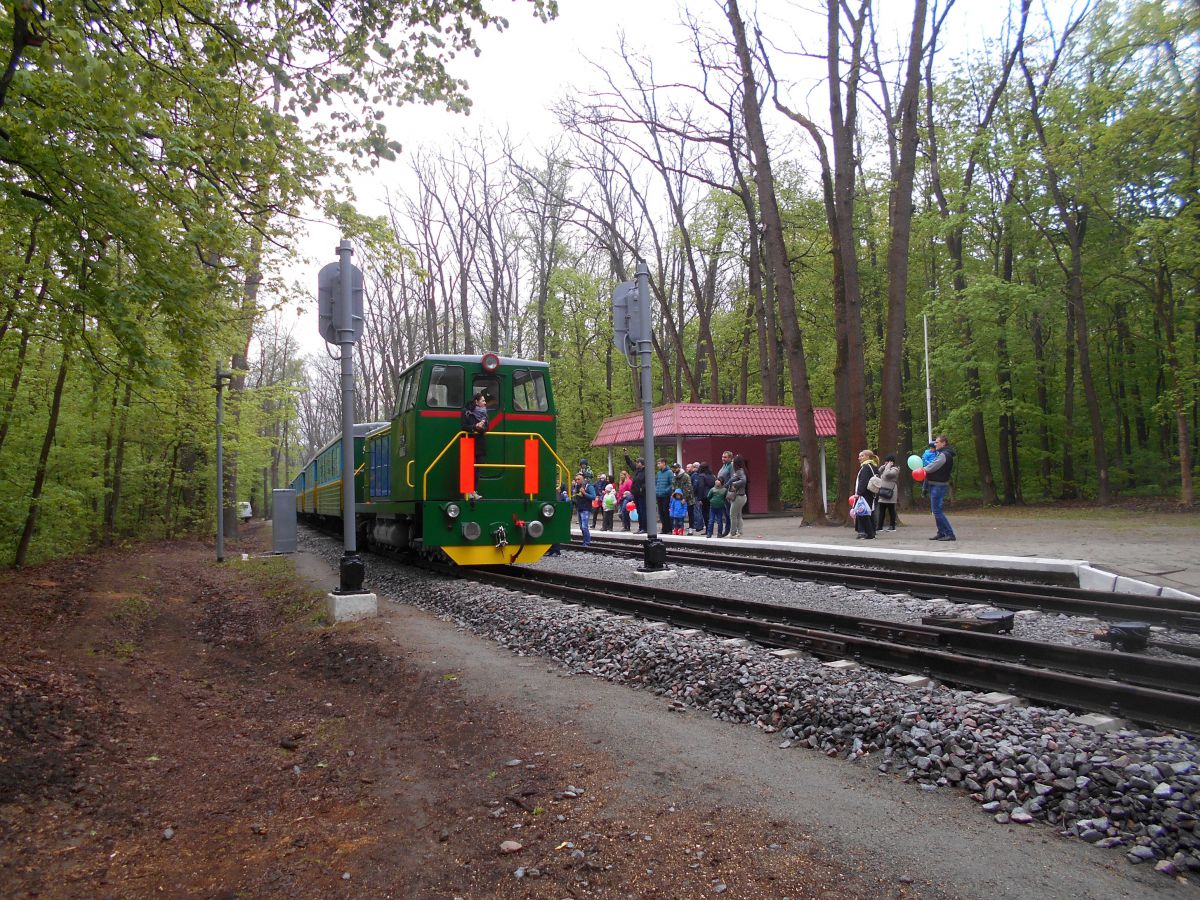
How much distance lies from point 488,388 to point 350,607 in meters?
4.09

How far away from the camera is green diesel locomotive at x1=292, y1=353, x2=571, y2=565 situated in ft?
34.7

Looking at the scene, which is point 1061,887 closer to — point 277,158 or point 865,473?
point 277,158

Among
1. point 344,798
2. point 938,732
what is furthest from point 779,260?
point 344,798

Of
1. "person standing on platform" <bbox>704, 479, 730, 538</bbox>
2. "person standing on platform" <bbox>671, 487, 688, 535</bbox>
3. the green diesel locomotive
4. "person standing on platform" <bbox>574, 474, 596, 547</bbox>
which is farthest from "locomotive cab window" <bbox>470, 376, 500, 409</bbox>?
"person standing on platform" <bbox>671, 487, 688, 535</bbox>

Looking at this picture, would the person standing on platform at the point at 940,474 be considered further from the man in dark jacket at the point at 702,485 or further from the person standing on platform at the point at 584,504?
the person standing on platform at the point at 584,504

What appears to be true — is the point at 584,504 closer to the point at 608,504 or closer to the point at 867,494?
the point at 608,504

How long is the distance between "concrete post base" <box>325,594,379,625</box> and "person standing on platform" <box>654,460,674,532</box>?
926 cm

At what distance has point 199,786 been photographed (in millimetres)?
3910

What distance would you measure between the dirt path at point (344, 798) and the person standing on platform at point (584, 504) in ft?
31.8

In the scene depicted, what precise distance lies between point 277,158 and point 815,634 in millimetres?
7334

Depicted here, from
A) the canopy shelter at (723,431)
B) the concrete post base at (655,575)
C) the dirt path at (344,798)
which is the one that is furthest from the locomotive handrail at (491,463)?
the canopy shelter at (723,431)

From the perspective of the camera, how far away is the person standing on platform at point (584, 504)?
53.6 feet

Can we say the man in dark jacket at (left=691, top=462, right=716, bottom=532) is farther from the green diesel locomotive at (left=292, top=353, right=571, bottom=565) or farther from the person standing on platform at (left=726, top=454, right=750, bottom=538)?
the green diesel locomotive at (left=292, top=353, right=571, bottom=565)

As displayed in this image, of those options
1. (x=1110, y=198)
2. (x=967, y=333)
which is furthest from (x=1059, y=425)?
(x=1110, y=198)
